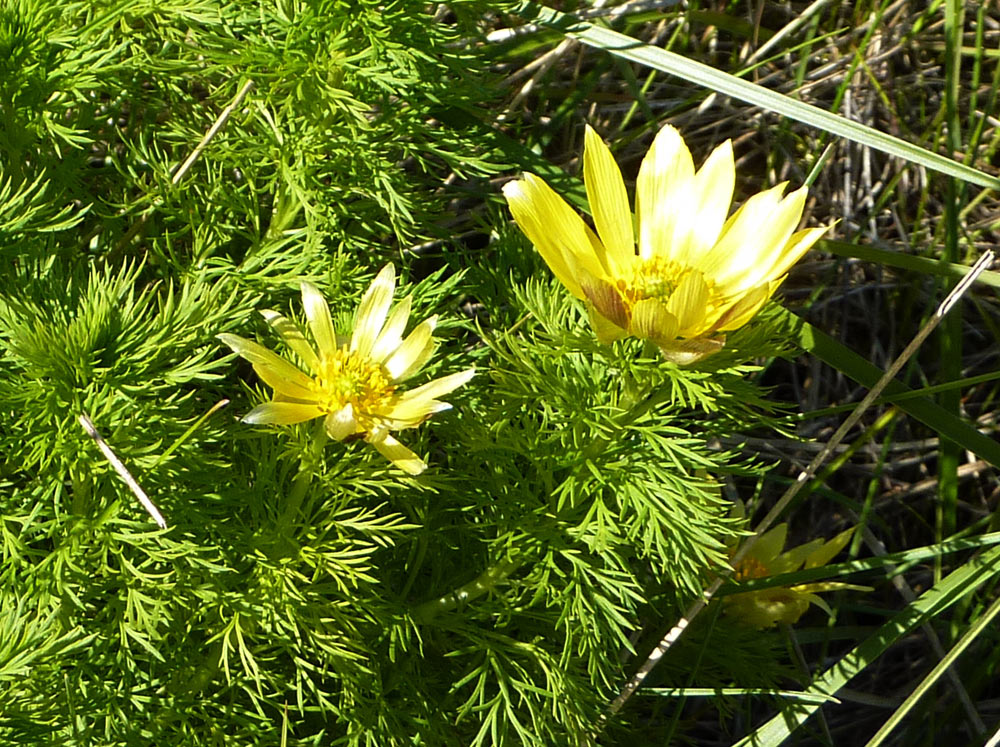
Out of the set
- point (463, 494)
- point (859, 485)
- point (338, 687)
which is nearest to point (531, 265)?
point (463, 494)

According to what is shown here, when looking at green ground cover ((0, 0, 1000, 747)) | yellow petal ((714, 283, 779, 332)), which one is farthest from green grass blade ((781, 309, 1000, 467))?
yellow petal ((714, 283, 779, 332))

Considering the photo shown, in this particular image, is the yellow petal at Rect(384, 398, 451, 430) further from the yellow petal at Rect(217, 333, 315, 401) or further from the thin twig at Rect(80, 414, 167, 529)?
the thin twig at Rect(80, 414, 167, 529)

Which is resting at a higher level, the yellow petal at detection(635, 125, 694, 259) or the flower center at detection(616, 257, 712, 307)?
the yellow petal at detection(635, 125, 694, 259)

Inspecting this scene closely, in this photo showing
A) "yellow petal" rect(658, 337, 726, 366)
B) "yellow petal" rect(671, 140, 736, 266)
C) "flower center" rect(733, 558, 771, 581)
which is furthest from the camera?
"flower center" rect(733, 558, 771, 581)

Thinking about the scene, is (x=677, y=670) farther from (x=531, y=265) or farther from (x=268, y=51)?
(x=268, y=51)

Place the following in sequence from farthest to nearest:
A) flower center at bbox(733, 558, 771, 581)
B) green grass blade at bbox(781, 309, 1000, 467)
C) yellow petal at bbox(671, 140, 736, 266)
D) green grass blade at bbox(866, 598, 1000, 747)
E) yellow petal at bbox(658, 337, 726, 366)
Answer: flower center at bbox(733, 558, 771, 581), green grass blade at bbox(781, 309, 1000, 467), green grass blade at bbox(866, 598, 1000, 747), yellow petal at bbox(671, 140, 736, 266), yellow petal at bbox(658, 337, 726, 366)

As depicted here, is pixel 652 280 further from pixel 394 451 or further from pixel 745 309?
pixel 394 451

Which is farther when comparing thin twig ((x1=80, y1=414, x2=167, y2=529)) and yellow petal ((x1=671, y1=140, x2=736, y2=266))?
yellow petal ((x1=671, y1=140, x2=736, y2=266))

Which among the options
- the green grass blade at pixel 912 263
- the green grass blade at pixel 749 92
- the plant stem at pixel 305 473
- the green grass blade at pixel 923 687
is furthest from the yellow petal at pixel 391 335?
the green grass blade at pixel 923 687
